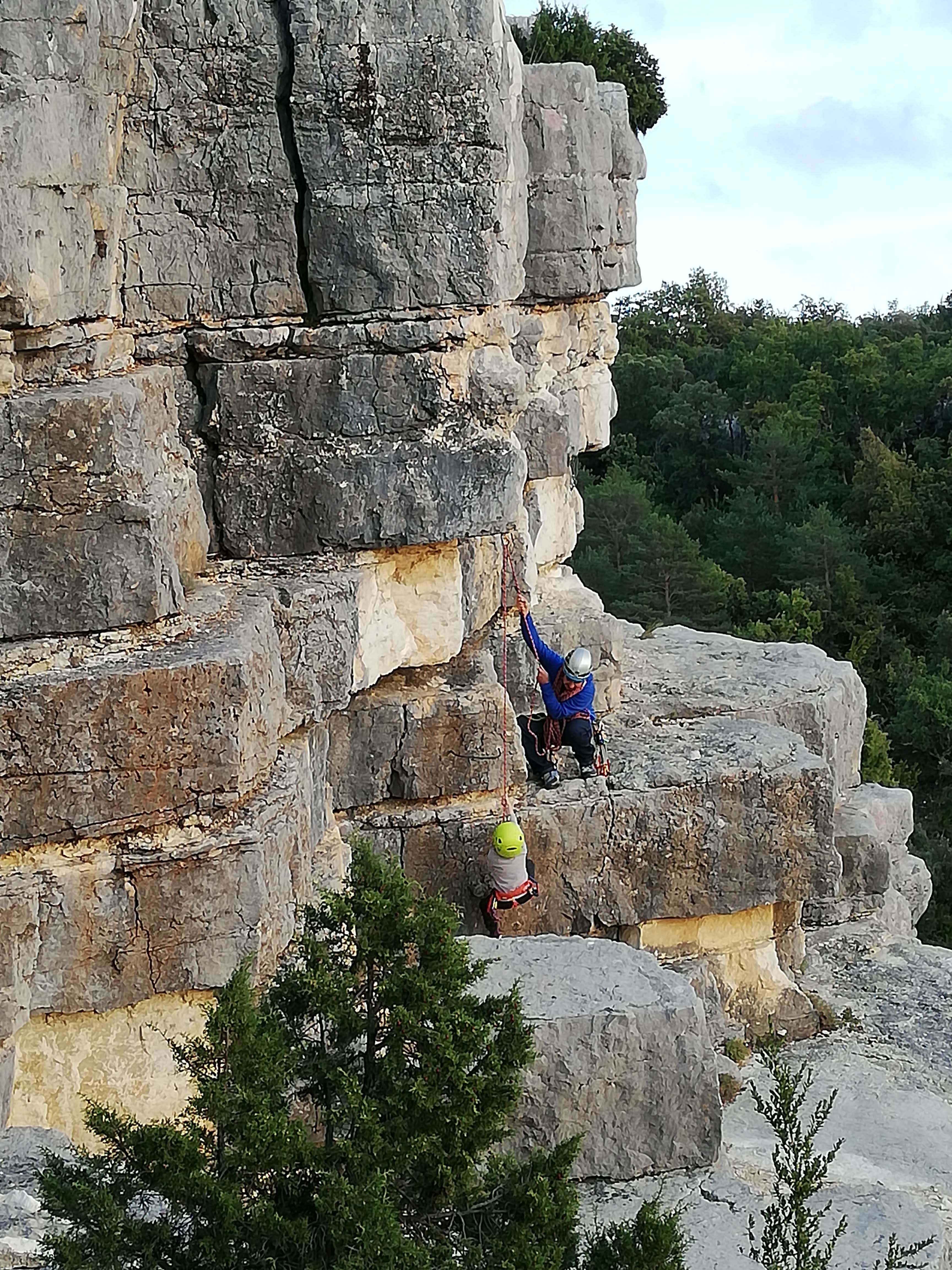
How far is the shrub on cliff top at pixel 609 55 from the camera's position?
1964 centimetres

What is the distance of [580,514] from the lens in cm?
1283

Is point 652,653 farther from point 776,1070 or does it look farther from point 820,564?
point 820,564

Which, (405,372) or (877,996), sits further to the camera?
(877,996)

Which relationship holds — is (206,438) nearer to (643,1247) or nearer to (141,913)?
(141,913)

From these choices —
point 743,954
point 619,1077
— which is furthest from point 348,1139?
point 743,954

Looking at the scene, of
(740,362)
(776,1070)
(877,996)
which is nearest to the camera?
(776,1070)

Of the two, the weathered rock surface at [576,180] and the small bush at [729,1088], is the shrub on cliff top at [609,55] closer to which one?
the weathered rock surface at [576,180]

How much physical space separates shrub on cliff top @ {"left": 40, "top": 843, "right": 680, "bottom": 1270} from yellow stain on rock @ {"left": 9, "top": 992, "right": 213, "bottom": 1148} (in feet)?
4.04

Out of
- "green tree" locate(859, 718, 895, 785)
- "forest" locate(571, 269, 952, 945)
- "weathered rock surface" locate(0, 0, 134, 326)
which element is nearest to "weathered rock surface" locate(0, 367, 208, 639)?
"weathered rock surface" locate(0, 0, 134, 326)

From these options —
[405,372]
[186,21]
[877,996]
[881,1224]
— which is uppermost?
[186,21]

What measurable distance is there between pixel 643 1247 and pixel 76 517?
11.2 ft

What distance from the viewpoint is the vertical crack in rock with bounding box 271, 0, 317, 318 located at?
7.41 m

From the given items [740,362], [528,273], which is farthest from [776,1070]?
[740,362]

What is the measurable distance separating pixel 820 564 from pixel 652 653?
1477 cm
